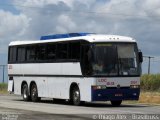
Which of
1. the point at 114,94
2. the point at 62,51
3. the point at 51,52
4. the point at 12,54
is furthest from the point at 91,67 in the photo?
the point at 12,54

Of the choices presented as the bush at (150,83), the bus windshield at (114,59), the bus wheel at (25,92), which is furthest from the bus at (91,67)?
the bush at (150,83)

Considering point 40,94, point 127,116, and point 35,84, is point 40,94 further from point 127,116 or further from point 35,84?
point 127,116

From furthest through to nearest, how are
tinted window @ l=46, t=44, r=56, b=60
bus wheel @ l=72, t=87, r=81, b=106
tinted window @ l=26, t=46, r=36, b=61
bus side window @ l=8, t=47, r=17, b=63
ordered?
bus side window @ l=8, t=47, r=17, b=63 → tinted window @ l=26, t=46, r=36, b=61 → tinted window @ l=46, t=44, r=56, b=60 → bus wheel @ l=72, t=87, r=81, b=106

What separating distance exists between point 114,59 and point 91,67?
1162mm

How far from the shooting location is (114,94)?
2922cm

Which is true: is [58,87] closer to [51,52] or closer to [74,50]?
[51,52]

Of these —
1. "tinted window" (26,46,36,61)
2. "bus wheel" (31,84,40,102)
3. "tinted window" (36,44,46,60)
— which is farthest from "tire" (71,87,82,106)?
"bus wheel" (31,84,40,102)

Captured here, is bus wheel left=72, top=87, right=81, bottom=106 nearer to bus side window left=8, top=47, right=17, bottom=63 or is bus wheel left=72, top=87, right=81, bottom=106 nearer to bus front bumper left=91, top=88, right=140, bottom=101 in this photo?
bus front bumper left=91, top=88, right=140, bottom=101

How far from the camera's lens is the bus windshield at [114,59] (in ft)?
94.6

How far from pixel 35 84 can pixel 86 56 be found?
6.77m

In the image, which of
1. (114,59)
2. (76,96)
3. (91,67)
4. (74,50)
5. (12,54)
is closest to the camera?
(91,67)

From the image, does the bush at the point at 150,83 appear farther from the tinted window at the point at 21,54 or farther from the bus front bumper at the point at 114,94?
the bus front bumper at the point at 114,94

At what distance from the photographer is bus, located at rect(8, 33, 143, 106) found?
28891 millimetres

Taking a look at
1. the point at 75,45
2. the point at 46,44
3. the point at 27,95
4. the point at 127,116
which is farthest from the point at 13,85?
the point at 127,116
